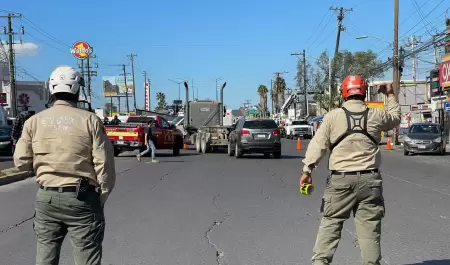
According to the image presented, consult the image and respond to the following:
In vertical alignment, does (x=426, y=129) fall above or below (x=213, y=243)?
above

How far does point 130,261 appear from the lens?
616 cm

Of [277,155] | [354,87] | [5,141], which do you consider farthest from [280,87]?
[354,87]

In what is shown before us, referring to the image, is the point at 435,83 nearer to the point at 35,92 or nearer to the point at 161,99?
the point at 35,92

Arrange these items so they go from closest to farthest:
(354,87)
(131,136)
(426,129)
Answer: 1. (354,87)
2. (131,136)
3. (426,129)

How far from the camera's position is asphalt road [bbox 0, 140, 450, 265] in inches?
251

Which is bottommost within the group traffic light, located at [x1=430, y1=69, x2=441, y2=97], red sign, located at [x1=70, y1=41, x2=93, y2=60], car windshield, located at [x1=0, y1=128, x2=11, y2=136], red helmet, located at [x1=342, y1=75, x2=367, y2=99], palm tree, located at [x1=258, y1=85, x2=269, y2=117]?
car windshield, located at [x1=0, y1=128, x2=11, y2=136]

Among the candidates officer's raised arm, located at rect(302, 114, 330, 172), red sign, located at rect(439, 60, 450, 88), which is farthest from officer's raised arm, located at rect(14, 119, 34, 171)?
red sign, located at rect(439, 60, 450, 88)

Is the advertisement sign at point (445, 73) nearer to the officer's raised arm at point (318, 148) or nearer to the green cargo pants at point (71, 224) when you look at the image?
the officer's raised arm at point (318, 148)

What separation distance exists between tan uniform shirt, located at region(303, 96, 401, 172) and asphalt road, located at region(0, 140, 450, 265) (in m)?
1.70

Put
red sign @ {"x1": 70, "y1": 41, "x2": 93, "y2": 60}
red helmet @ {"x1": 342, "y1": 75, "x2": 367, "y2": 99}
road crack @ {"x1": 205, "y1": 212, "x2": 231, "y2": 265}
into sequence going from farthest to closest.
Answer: red sign @ {"x1": 70, "y1": 41, "x2": 93, "y2": 60} → road crack @ {"x1": 205, "y1": 212, "x2": 231, "y2": 265} → red helmet @ {"x1": 342, "y1": 75, "x2": 367, "y2": 99}

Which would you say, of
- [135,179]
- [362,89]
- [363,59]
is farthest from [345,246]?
[363,59]

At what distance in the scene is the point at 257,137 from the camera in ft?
75.4

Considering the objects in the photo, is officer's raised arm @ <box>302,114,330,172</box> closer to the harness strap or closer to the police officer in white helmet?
the harness strap

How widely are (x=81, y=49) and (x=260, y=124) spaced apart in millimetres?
47938
